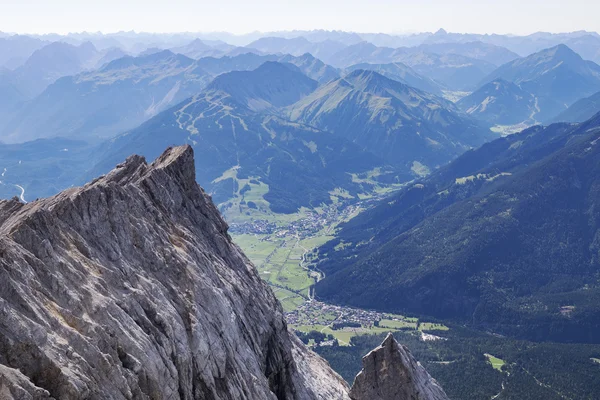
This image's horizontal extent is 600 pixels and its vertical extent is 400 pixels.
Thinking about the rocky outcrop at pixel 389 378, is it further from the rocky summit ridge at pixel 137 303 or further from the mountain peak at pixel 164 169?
the mountain peak at pixel 164 169

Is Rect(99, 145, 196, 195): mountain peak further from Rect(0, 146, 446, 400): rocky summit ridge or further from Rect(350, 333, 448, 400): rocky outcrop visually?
Rect(350, 333, 448, 400): rocky outcrop

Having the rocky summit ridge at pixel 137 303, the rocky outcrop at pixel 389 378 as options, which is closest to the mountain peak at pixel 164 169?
the rocky summit ridge at pixel 137 303

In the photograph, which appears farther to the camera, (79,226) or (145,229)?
(145,229)

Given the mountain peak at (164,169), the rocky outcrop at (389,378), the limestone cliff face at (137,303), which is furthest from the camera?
the mountain peak at (164,169)

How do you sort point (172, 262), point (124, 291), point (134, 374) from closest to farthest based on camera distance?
point (134, 374) < point (124, 291) < point (172, 262)

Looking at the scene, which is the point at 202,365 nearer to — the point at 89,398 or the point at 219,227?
the point at 89,398

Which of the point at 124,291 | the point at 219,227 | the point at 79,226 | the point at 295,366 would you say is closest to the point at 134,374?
the point at 124,291

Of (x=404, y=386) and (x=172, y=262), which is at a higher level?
(x=172, y=262)
